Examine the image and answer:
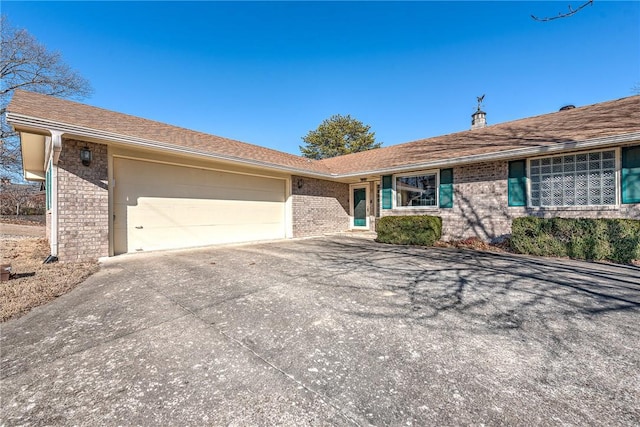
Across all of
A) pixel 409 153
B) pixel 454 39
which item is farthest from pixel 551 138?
pixel 454 39

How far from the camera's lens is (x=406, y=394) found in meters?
1.64

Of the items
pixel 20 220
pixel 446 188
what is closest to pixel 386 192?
pixel 446 188

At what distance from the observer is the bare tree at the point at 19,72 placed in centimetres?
1416

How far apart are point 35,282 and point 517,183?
34.8 feet

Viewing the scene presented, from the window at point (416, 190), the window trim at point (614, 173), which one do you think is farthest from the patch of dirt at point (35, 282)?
the window trim at point (614, 173)

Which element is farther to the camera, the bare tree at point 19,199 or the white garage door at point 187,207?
the bare tree at point 19,199

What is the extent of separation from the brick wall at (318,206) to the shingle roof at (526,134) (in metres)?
1.14

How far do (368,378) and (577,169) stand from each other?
8.12m

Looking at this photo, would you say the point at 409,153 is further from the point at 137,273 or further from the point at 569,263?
the point at 137,273

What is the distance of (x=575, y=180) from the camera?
6.57 meters

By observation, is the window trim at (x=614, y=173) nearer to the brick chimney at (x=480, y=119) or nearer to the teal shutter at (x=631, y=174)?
the teal shutter at (x=631, y=174)

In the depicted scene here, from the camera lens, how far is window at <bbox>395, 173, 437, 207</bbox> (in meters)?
9.02

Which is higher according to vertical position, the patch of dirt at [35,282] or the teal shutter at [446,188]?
the teal shutter at [446,188]

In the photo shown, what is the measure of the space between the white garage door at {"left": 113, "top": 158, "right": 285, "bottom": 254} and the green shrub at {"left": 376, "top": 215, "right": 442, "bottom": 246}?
400 centimetres
